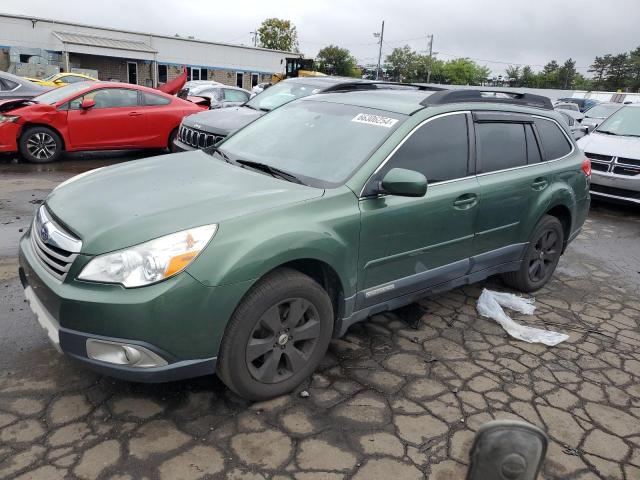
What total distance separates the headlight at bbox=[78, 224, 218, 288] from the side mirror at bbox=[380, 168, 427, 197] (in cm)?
119

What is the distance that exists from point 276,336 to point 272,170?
3.63 feet

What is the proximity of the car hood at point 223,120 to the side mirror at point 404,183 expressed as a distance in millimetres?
4621

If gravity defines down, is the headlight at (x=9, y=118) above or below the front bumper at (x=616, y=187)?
above

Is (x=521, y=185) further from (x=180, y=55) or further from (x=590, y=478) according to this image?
(x=180, y=55)

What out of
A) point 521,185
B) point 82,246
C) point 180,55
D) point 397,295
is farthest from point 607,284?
point 180,55

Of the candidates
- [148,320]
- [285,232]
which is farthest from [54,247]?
[285,232]

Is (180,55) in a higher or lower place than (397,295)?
higher

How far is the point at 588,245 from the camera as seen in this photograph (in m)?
6.68

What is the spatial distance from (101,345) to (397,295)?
1.86 metres

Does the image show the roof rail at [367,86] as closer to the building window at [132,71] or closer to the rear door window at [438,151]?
the rear door window at [438,151]

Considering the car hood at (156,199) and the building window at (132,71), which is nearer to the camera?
the car hood at (156,199)

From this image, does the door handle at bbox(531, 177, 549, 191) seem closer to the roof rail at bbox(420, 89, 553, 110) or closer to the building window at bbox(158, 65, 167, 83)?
A: the roof rail at bbox(420, 89, 553, 110)

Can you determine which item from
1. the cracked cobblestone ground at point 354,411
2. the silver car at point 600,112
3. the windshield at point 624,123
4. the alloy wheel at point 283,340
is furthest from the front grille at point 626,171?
the silver car at point 600,112

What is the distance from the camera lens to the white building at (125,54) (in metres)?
33.4
